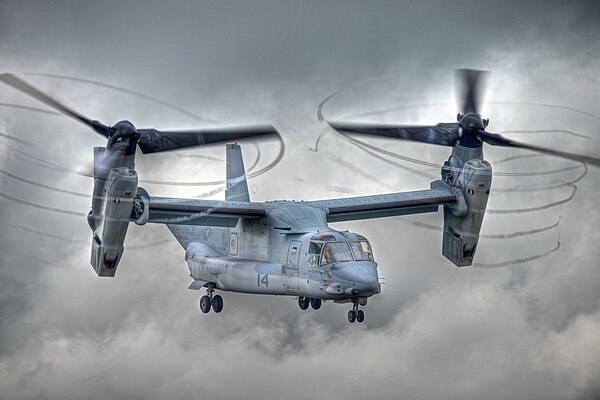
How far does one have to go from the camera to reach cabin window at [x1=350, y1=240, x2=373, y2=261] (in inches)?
1437

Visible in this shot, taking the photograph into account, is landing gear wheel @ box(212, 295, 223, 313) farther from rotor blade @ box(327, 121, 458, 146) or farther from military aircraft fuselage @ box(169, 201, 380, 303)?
rotor blade @ box(327, 121, 458, 146)

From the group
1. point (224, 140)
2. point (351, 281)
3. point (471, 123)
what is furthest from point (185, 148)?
point (471, 123)

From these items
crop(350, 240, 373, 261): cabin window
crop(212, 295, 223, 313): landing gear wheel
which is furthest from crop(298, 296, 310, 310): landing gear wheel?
crop(350, 240, 373, 261): cabin window

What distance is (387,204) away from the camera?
41.7 m

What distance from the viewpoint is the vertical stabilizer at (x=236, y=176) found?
44.6 m

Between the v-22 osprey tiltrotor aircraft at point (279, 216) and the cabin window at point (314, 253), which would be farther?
the cabin window at point (314, 253)

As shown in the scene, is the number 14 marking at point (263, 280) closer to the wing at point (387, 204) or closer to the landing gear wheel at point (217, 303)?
the wing at point (387, 204)

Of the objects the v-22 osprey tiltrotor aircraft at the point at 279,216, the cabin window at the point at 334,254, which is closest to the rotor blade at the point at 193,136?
the v-22 osprey tiltrotor aircraft at the point at 279,216

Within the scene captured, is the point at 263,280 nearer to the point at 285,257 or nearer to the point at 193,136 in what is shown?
the point at 285,257

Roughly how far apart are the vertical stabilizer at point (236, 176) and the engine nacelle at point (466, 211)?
25.7 ft

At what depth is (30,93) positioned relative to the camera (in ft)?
112

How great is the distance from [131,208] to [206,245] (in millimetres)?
6588

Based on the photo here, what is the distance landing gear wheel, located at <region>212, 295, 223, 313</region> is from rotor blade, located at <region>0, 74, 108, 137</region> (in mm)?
8847

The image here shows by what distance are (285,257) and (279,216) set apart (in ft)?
5.40
